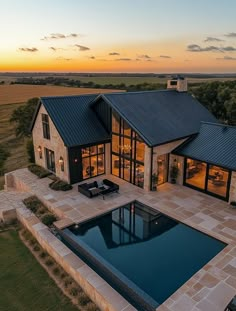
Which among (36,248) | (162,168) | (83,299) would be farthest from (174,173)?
(83,299)

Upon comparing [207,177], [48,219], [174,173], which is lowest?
[48,219]

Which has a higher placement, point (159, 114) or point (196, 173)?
point (159, 114)

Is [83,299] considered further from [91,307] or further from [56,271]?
[56,271]

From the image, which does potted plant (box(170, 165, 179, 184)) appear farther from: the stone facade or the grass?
the grass

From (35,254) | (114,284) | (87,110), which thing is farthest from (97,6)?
(114,284)

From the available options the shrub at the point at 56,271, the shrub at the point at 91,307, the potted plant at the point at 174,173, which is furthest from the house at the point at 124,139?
the shrub at the point at 91,307

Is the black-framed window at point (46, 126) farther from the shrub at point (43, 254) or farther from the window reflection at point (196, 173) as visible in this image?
the window reflection at point (196, 173)
